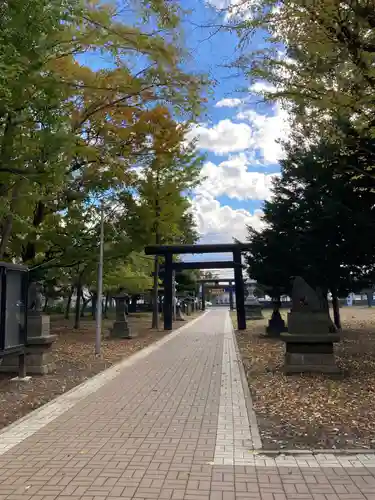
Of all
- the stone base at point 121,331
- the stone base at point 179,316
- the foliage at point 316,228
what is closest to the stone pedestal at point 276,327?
the foliage at point 316,228

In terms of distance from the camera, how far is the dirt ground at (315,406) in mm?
5707

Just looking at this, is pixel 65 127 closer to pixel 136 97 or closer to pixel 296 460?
pixel 136 97

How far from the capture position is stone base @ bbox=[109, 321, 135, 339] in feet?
67.6

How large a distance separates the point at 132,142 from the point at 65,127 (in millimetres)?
5770

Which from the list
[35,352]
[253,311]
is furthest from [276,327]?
[253,311]

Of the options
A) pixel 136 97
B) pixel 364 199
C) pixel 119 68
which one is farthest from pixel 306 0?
pixel 364 199

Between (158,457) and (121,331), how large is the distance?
52.0 feet

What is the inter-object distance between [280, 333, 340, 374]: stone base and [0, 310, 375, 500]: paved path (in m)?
1.52

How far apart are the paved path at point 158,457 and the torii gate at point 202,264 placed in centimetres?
1537

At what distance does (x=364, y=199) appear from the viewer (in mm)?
13586

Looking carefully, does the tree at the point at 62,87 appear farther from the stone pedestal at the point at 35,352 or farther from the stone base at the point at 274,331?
the stone base at the point at 274,331

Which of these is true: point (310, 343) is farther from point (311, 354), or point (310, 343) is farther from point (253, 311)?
point (253, 311)

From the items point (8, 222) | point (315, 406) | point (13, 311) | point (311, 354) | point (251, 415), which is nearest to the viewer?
point (251, 415)

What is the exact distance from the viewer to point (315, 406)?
718 centimetres
